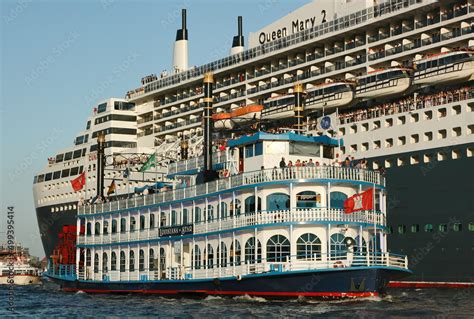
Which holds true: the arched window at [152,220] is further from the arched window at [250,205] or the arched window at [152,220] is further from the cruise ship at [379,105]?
the arched window at [250,205]

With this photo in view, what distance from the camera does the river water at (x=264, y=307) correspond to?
32.7 metres

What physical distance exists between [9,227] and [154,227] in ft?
50.6

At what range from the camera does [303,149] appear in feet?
136

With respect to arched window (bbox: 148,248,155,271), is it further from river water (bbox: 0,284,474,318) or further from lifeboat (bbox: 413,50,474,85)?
lifeboat (bbox: 413,50,474,85)

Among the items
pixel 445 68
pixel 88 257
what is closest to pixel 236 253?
pixel 88 257

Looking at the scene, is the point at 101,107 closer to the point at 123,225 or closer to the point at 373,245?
the point at 123,225

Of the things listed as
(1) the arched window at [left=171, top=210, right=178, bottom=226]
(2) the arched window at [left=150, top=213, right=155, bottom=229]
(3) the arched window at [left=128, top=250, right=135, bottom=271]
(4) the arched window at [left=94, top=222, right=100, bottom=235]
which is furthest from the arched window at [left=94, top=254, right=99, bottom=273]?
(1) the arched window at [left=171, top=210, right=178, bottom=226]

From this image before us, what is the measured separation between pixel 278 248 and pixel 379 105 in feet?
64.3

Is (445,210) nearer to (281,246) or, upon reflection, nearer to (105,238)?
(281,246)

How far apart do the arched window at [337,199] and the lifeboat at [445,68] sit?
45.0 ft

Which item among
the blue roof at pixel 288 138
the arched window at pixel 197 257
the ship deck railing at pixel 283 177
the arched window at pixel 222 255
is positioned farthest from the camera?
the arched window at pixel 197 257

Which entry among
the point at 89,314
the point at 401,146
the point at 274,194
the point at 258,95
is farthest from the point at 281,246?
the point at 258,95

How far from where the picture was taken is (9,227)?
3175 centimetres

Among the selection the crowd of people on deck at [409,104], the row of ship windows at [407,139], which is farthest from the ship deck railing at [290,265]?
the crowd of people on deck at [409,104]
